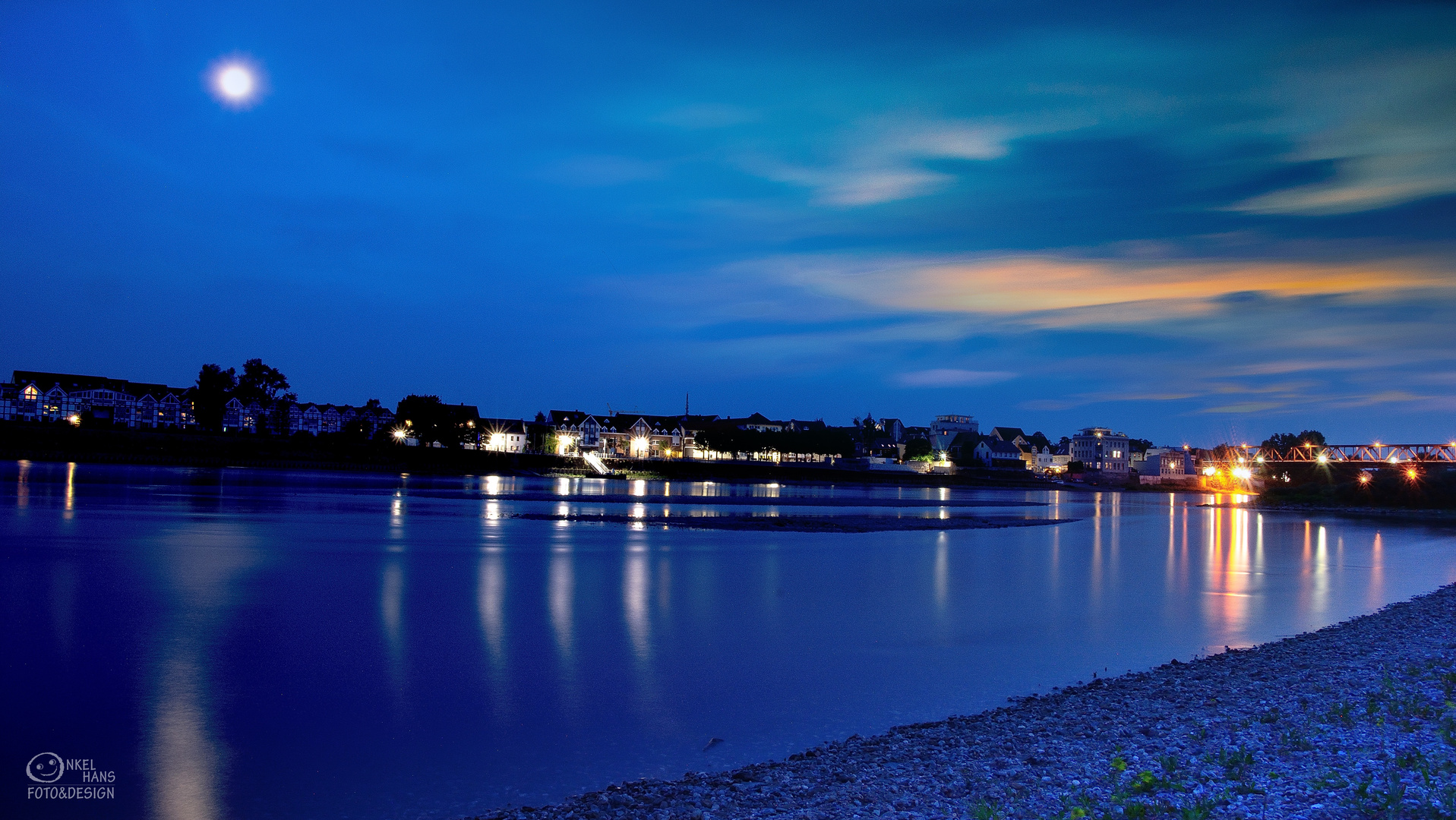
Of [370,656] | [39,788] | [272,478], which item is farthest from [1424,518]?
[272,478]

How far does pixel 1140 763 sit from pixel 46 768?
10.6 meters

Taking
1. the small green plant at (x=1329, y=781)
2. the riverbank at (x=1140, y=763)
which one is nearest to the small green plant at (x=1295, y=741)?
the riverbank at (x=1140, y=763)

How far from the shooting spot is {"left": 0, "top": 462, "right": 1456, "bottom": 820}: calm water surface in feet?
31.9

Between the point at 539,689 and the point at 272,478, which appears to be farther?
the point at 272,478

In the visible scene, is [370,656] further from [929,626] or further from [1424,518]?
[1424,518]

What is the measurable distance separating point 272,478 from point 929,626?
248ft

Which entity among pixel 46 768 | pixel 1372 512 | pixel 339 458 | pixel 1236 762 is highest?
pixel 339 458

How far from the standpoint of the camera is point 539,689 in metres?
12.9

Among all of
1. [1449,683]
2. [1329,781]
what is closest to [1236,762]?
[1329,781]

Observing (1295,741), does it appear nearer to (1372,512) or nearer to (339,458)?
(1372,512)

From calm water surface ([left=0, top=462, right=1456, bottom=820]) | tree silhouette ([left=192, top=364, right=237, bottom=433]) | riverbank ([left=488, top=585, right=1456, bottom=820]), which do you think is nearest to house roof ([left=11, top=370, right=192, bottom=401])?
tree silhouette ([left=192, top=364, right=237, bottom=433])

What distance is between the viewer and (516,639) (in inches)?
642

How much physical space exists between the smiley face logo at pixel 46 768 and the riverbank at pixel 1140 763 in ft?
14.9

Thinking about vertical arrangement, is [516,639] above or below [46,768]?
below
